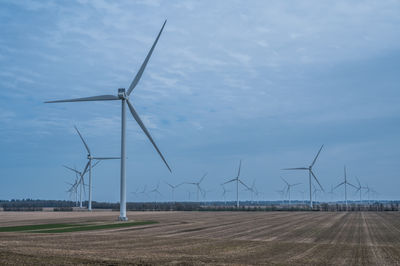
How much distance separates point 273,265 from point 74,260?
9944 millimetres

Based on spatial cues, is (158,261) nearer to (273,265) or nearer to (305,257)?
(273,265)

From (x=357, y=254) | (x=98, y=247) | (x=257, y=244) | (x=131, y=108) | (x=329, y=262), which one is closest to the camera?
(x=329, y=262)

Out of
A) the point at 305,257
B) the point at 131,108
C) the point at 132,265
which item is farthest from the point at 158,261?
A: the point at 131,108

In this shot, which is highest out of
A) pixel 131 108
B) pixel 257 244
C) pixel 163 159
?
pixel 131 108

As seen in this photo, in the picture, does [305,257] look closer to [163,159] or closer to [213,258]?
[213,258]

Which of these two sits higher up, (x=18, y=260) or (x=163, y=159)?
(x=163, y=159)

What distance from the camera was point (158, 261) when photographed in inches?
878

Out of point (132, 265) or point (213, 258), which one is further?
point (213, 258)

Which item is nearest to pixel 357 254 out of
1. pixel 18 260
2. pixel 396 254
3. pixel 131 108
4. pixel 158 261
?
pixel 396 254

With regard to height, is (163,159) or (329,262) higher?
(163,159)

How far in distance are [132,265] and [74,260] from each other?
3.38 meters

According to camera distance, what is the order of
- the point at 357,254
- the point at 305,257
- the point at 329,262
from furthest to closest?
the point at 357,254 < the point at 305,257 < the point at 329,262

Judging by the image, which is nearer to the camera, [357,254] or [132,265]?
[132,265]

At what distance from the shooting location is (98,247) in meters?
30.2
